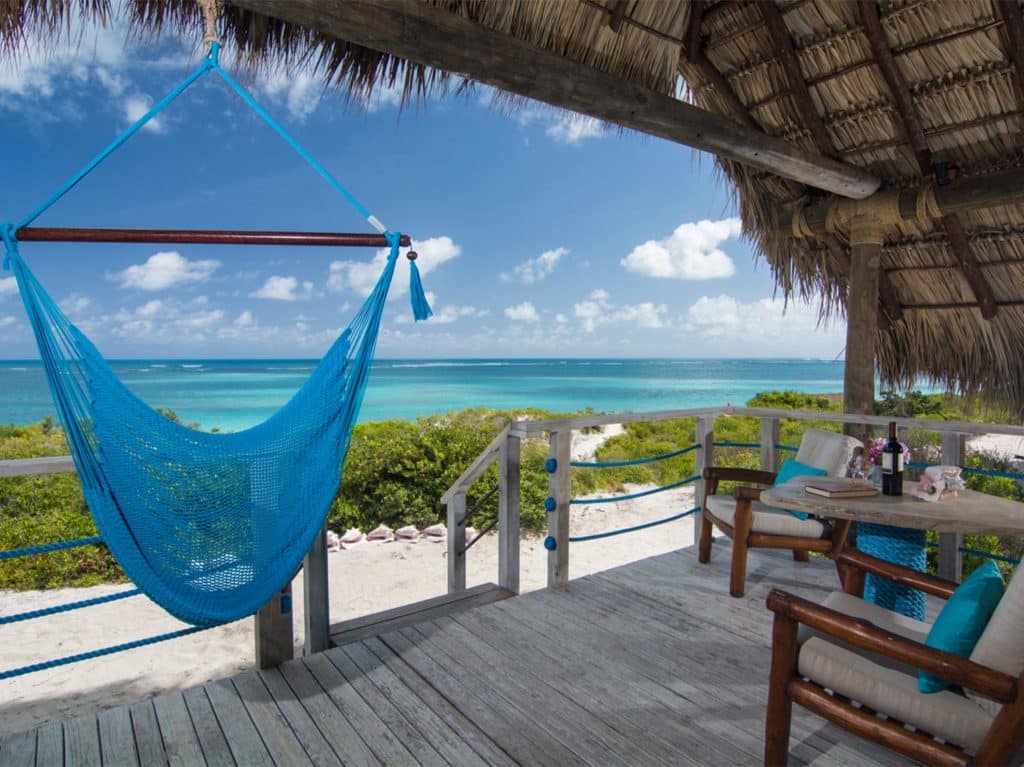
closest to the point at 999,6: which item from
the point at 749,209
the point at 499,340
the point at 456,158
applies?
the point at 749,209

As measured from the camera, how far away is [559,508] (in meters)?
2.54

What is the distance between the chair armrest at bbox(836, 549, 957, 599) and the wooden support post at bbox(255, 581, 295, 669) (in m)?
1.64

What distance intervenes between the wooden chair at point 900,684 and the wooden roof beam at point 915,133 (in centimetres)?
246

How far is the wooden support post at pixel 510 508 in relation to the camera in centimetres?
246

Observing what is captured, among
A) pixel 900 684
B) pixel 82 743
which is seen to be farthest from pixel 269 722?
pixel 900 684

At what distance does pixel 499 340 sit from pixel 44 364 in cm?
3001

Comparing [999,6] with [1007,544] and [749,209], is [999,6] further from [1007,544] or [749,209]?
[1007,544]

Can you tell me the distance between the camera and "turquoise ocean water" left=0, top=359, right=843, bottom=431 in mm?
20234

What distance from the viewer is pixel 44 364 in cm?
146

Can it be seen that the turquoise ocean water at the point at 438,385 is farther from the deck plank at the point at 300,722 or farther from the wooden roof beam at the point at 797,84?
the deck plank at the point at 300,722

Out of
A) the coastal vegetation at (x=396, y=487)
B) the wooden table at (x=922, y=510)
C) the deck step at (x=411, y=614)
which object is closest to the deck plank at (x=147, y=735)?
the deck step at (x=411, y=614)

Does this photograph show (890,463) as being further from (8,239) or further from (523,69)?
(8,239)

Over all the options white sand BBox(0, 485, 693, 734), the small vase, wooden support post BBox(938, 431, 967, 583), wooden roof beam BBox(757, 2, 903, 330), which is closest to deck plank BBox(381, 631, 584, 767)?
the small vase

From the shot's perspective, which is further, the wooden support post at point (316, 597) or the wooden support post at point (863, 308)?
the wooden support post at point (863, 308)
